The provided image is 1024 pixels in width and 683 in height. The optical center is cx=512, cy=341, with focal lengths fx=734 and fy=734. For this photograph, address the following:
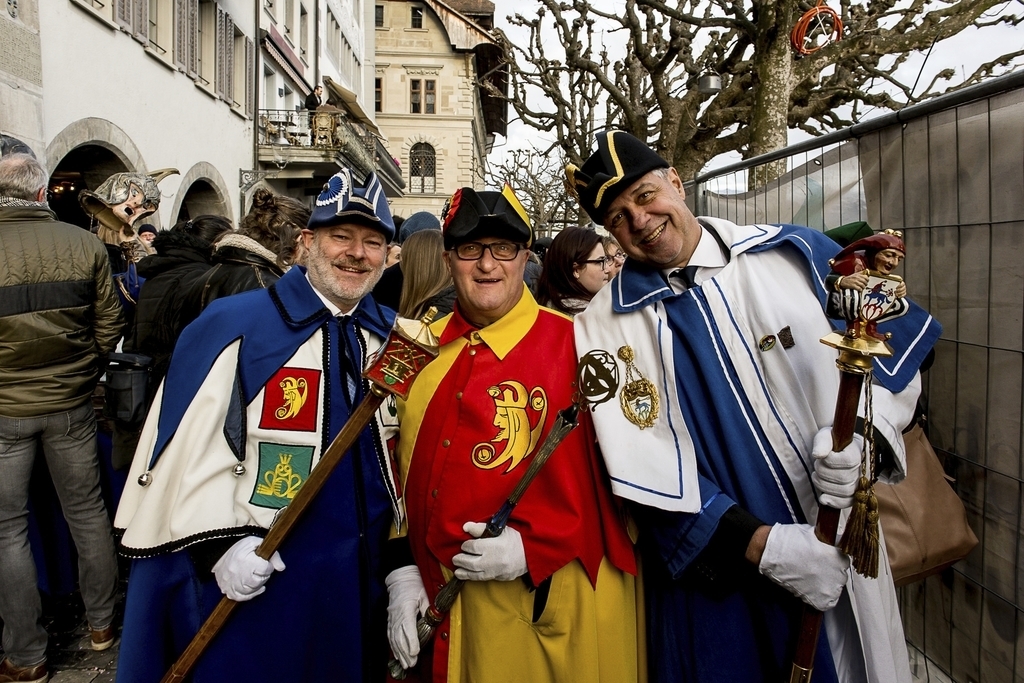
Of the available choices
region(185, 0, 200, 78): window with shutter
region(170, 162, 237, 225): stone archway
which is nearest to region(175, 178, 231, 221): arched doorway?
region(170, 162, 237, 225): stone archway

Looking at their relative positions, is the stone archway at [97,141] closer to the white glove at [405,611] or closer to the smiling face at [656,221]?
the white glove at [405,611]

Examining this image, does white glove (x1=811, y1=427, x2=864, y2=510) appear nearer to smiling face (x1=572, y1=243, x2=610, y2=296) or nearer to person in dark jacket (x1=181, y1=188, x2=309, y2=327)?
smiling face (x1=572, y1=243, x2=610, y2=296)

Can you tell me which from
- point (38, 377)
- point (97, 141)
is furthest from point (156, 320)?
point (97, 141)

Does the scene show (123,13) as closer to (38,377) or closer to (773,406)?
(38,377)

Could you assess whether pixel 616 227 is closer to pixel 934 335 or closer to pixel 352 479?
pixel 934 335

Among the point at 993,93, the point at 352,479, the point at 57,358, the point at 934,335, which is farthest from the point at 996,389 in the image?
the point at 57,358

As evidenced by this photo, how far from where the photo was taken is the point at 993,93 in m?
2.14

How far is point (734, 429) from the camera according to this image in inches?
77.8

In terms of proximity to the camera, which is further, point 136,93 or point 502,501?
point 136,93

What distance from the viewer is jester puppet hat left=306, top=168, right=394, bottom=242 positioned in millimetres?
2426

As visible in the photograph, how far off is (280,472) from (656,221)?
1391 millimetres

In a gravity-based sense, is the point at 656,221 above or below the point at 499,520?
above

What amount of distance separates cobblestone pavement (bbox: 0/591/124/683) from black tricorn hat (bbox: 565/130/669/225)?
9.28 feet

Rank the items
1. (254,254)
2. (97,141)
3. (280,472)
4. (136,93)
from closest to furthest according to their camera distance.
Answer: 1. (280,472)
2. (254,254)
3. (97,141)
4. (136,93)
